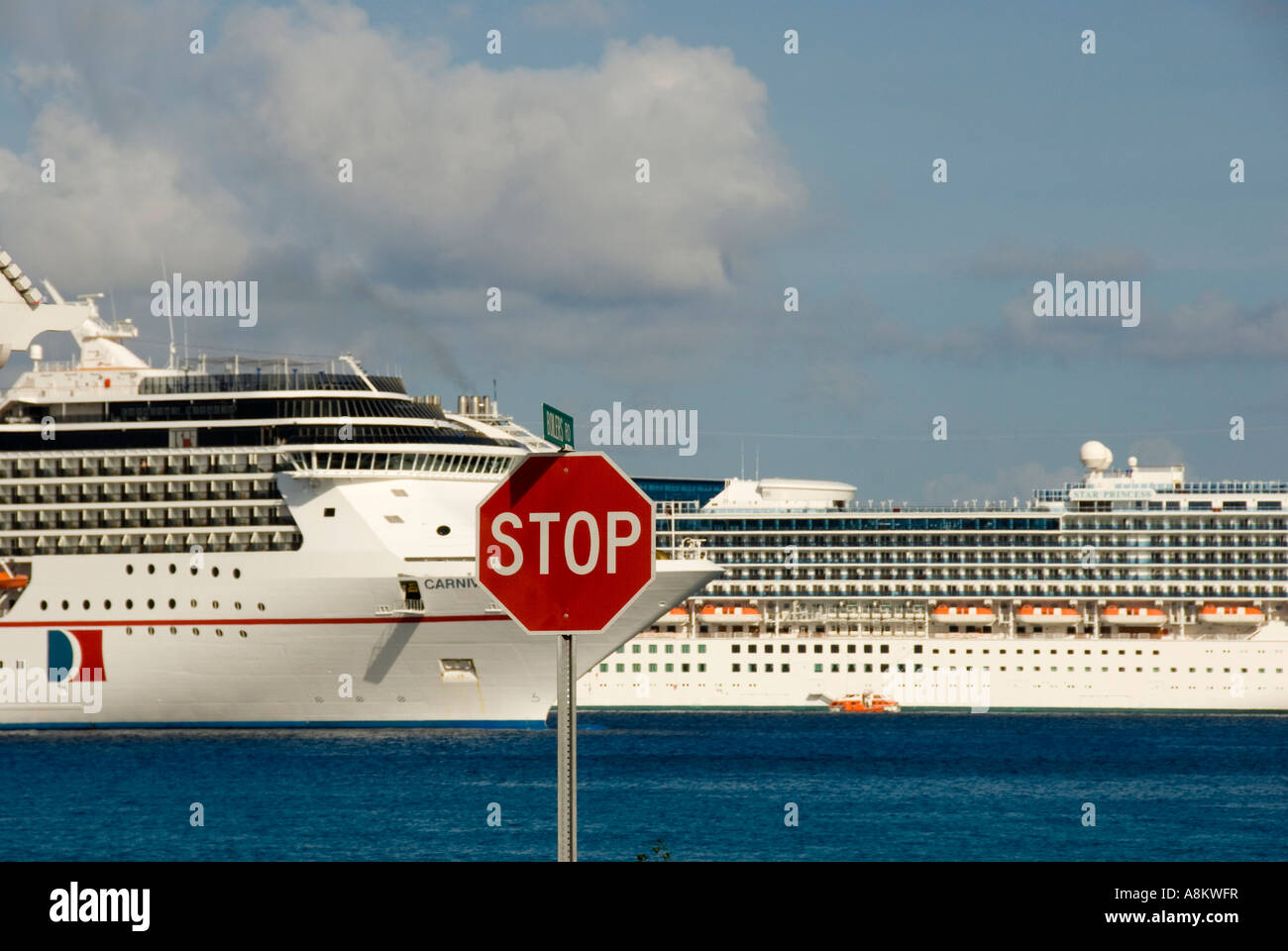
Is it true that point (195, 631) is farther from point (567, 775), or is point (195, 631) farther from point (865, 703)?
point (567, 775)

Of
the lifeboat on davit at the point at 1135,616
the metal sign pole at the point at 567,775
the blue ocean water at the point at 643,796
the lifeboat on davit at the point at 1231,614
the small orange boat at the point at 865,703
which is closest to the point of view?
the metal sign pole at the point at 567,775

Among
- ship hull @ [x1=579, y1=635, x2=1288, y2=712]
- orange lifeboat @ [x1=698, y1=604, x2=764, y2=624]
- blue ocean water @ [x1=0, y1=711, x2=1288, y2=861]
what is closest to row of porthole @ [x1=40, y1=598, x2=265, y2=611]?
blue ocean water @ [x1=0, y1=711, x2=1288, y2=861]

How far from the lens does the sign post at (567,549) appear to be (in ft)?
26.2

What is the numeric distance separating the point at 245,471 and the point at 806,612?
3689 cm

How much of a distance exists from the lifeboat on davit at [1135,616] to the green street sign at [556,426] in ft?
259

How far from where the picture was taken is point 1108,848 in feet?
125

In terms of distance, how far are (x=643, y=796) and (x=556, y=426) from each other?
38.8 m

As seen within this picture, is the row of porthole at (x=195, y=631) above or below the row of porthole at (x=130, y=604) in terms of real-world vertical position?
below

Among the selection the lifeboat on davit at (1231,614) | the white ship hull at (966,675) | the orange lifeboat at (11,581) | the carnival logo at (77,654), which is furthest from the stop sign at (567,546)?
the lifeboat on davit at (1231,614)

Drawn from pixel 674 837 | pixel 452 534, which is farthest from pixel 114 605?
pixel 674 837

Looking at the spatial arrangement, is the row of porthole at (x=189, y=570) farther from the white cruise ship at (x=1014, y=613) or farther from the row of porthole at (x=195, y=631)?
the white cruise ship at (x=1014, y=613)

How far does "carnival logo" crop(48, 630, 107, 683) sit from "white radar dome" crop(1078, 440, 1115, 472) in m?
49.0

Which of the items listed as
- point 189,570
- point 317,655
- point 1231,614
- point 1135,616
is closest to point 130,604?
point 189,570

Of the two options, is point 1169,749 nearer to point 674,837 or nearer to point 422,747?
point 422,747
